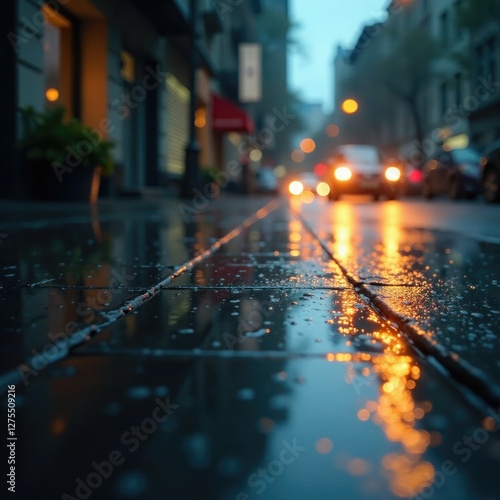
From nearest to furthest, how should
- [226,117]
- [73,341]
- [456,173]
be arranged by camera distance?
[73,341], [456,173], [226,117]

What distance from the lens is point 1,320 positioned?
2379 mm

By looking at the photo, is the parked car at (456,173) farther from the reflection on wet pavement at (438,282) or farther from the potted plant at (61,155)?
the reflection on wet pavement at (438,282)

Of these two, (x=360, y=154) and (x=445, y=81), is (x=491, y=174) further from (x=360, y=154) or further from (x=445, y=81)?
(x=445, y=81)

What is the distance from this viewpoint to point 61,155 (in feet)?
34.3

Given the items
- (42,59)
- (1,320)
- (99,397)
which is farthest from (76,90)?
(99,397)

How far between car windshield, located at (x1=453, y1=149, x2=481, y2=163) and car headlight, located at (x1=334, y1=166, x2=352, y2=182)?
319 centimetres

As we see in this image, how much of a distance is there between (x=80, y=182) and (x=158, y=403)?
10.5 meters

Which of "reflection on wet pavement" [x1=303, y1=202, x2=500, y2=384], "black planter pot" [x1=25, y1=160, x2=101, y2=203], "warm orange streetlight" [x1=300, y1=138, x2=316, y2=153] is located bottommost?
"reflection on wet pavement" [x1=303, y1=202, x2=500, y2=384]

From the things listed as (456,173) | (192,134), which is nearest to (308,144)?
(456,173)

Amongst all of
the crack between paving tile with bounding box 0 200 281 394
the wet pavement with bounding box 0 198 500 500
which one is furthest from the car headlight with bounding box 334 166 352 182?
the crack between paving tile with bounding box 0 200 281 394

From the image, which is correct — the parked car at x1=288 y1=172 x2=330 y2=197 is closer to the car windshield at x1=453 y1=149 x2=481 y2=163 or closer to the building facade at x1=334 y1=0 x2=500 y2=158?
the building facade at x1=334 y1=0 x2=500 y2=158

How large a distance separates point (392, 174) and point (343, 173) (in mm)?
1677

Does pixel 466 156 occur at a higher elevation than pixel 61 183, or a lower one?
higher

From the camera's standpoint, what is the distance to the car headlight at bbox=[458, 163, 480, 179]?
19.8 meters
